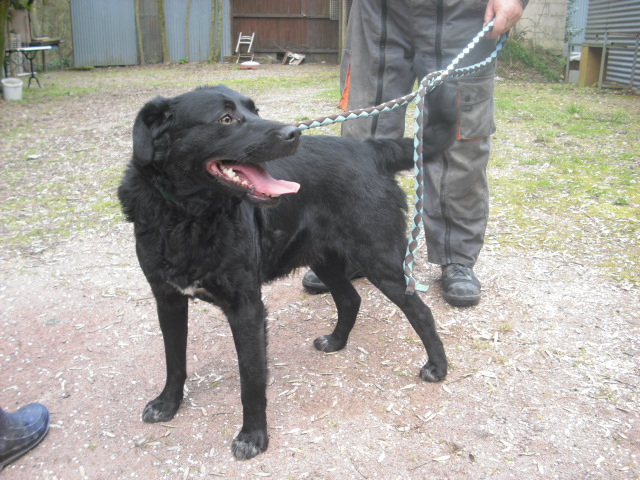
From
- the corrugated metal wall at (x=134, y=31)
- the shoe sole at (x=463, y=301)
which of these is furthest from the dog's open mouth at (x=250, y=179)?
the corrugated metal wall at (x=134, y=31)

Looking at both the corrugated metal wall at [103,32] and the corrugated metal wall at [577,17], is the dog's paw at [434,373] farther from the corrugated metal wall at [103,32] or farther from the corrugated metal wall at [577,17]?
the corrugated metal wall at [103,32]

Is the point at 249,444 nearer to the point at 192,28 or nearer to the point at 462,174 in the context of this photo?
the point at 462,174

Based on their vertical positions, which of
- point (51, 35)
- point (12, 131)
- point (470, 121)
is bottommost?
point (12, 131)

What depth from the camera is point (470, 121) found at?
10.2 feet

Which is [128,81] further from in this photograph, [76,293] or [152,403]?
[152,403]

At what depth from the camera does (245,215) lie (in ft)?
7.41

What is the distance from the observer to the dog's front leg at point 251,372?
220cm

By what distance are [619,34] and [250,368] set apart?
1141cm

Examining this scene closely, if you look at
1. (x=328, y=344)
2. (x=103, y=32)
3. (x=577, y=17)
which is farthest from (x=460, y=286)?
(x=103, y=32)

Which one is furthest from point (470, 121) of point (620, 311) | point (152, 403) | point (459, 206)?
point (152, 403)

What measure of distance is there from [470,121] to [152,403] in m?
2.16

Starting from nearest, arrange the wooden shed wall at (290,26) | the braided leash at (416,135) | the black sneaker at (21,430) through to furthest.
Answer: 1. the black sneaker at (21,430)
2. the braided leash at (416,135)
3. the wooden shed wall at (290,26)

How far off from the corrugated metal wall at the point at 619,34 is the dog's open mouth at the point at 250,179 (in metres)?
10.3

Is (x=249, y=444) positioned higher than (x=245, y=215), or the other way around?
(x=245, y=215)
